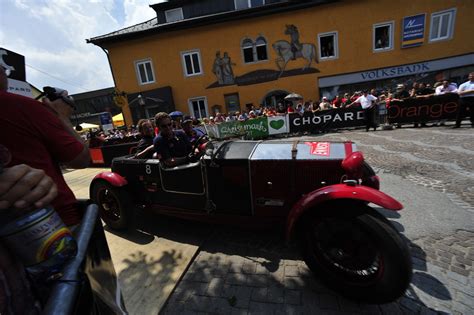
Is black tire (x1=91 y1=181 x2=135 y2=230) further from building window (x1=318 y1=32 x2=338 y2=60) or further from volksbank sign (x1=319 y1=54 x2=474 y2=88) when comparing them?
building window (x1=318 y1=32 x2=338 y2=60)

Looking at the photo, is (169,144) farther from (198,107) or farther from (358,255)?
(198,107)

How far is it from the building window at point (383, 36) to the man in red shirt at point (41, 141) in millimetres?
19255

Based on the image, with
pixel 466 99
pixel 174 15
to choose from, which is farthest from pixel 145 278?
pixel 174 15

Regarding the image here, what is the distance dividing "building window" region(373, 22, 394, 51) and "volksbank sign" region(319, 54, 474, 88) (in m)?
1.48

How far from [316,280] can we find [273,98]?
16.0 metres

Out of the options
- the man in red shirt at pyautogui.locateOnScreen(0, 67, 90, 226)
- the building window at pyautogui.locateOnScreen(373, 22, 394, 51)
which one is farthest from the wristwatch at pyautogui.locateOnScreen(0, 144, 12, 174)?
the building window at pyautogui.locateOnScreen(373, 22, 394, 51)

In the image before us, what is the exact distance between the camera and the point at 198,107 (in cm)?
1775

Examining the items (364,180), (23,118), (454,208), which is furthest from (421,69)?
(23,118)

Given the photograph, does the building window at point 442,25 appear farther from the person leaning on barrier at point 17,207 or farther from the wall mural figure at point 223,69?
the person leaning on barrier at point 17,207

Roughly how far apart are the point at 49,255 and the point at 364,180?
2.76 m

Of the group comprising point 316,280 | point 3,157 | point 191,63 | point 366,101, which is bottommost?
point 316,280

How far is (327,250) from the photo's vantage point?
7.30 ft

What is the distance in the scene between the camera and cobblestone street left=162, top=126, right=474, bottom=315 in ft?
6.63

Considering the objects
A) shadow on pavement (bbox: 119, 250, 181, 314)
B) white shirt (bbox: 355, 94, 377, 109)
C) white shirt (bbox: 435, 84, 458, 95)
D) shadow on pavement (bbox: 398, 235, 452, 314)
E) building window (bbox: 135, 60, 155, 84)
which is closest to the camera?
shadow on pavement (bbox: 398, 235, 452, 314)
